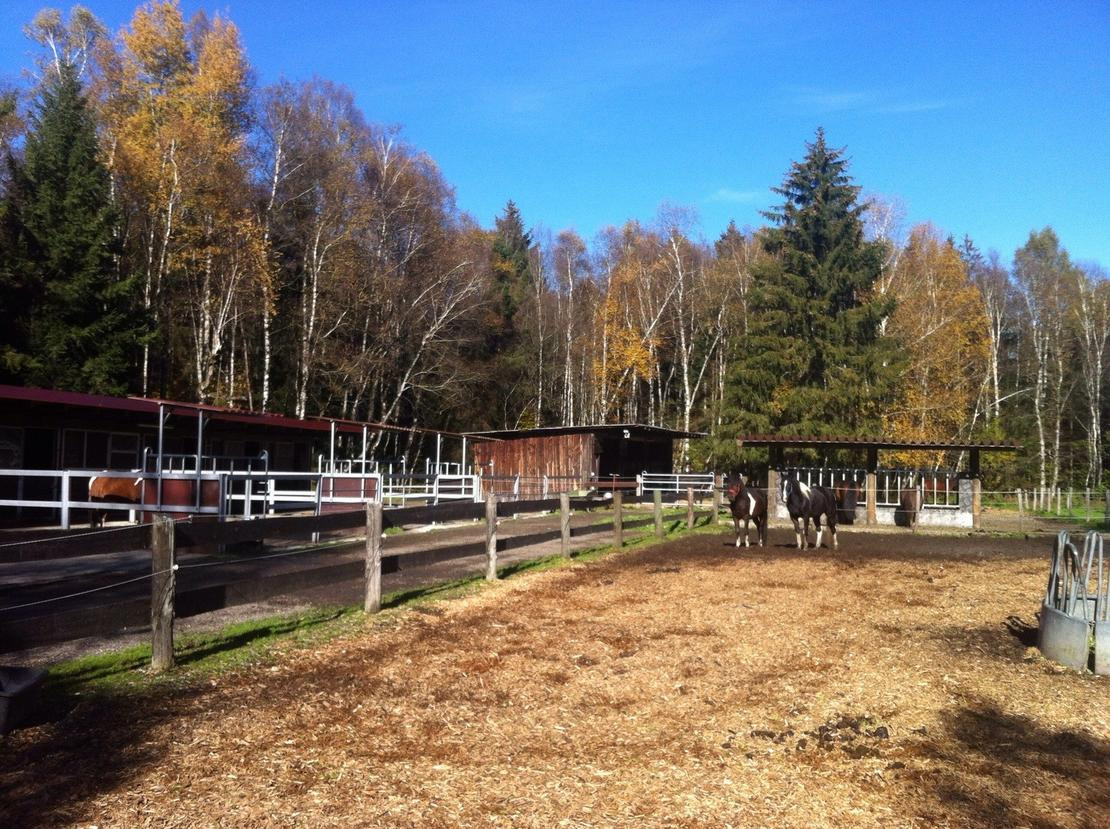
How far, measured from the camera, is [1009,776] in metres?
4.19

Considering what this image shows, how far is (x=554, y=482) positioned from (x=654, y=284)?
17.8 metres

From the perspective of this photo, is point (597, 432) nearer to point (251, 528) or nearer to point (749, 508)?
point (749, 508)

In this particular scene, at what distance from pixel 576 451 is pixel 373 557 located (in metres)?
25.3

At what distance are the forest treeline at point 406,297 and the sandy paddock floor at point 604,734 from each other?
25.1 m

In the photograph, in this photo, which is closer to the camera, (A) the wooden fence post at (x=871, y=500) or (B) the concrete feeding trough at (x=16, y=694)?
(B) the concrete feeding trough at (x=16, y=694)

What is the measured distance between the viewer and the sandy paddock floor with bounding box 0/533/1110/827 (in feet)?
12.3

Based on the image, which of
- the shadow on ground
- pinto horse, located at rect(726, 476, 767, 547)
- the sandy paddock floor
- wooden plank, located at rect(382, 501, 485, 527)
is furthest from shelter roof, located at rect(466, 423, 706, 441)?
the shadow on ground

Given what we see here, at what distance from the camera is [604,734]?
4.83m

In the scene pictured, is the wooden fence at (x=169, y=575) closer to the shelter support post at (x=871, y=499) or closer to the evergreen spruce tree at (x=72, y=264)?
the shelter support post at (x=871, y=499)

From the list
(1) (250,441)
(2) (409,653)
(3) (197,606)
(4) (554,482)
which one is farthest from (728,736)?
(4) (554,482)

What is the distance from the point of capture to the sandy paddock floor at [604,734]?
3736 millimetres

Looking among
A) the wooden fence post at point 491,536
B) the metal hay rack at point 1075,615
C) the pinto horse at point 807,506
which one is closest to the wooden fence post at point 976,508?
the pinto horse at point 807,506

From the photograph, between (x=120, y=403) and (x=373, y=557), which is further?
(x=120, y=403)

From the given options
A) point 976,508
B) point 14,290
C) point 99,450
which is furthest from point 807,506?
point 14,290
